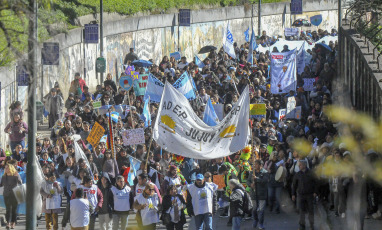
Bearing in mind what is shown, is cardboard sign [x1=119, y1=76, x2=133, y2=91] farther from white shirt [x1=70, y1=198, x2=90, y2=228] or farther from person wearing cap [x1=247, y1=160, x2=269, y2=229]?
white shirt [x1=70, y1=198, x2=90, y2=228]

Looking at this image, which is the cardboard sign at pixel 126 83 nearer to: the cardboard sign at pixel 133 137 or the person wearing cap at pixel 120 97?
the person wearing cap at pixel 120 97

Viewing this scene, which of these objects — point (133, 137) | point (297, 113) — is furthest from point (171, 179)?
point (297, 113)

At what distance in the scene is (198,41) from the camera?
50656mm

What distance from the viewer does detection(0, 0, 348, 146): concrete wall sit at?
111ft

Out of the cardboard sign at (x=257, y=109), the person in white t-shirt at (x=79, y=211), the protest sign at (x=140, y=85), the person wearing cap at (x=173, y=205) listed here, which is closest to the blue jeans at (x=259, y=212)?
the person wearing cap at (x=173, y=205)

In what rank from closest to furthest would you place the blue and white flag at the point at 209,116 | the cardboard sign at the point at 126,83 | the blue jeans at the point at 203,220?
the blue jeans at the point at 203,220, the blue and white flag at the point at 209,116, the cardboard sign at the point at 126,83

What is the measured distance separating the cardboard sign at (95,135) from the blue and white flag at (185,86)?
471 centimetres

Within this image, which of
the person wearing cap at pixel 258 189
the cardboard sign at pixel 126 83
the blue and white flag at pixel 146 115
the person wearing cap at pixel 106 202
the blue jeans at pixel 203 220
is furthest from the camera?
the cardboard sign at pixel 126 83

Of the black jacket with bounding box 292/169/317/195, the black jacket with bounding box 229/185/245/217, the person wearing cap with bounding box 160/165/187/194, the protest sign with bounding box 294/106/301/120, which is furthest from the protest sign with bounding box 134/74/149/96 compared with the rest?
the black jacket with bounding box 229/185/245/217

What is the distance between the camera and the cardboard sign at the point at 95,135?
21.4m

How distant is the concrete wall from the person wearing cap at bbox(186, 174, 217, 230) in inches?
347

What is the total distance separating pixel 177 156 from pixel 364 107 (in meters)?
4.56

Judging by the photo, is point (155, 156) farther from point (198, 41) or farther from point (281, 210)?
point (198, 41)

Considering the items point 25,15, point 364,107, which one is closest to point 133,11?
point 364,107
